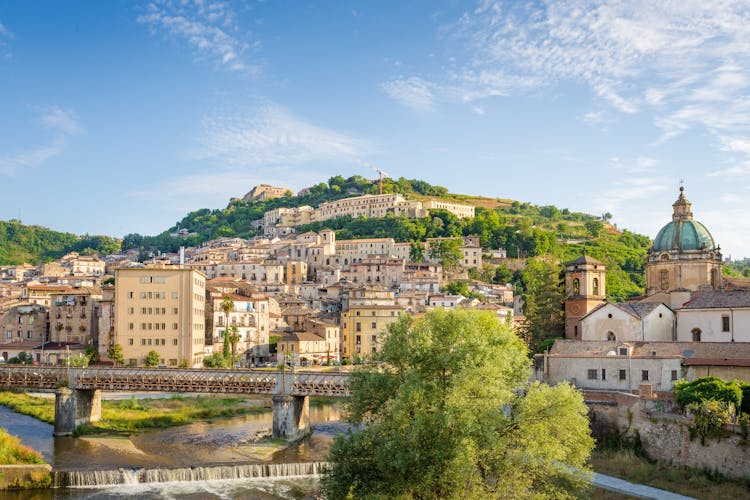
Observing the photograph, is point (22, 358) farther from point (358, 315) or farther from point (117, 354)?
point (358, 315)

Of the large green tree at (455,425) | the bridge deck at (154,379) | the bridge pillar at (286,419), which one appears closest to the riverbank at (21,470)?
the bridge deck at (154,379)

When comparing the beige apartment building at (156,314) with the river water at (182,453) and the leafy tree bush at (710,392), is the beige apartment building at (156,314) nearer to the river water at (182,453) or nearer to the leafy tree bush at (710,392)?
the river water at (182,453)

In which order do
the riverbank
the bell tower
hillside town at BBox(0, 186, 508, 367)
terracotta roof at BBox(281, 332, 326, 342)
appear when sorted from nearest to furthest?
the riverbank, the bell tower, hillside town at BBox(0, 186, 508, 367), terracotta roof at BBox(281, 332, 326, 342)

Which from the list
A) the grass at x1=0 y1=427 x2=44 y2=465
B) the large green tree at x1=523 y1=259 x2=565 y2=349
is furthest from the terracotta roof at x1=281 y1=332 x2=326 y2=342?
the grass at x1=0 y1=427 x2=44 y2=465

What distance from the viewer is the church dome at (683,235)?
64.7 m

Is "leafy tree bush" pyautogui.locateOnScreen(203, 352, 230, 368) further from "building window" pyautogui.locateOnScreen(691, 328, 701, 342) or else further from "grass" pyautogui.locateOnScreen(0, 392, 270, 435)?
"building window" pyautogui.locateOnScreen(691, 328, 701, 342)

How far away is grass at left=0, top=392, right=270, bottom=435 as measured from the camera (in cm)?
5128

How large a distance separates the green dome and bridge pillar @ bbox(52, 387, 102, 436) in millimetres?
48797

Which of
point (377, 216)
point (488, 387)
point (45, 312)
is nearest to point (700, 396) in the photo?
point (488, 387)

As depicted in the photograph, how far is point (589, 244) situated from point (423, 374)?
5105 inches

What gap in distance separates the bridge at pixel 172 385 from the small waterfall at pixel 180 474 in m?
8.02

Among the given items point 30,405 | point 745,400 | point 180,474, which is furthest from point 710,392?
point 30,405

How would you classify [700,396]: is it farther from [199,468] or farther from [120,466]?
[120,466]

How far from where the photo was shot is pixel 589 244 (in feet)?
492
